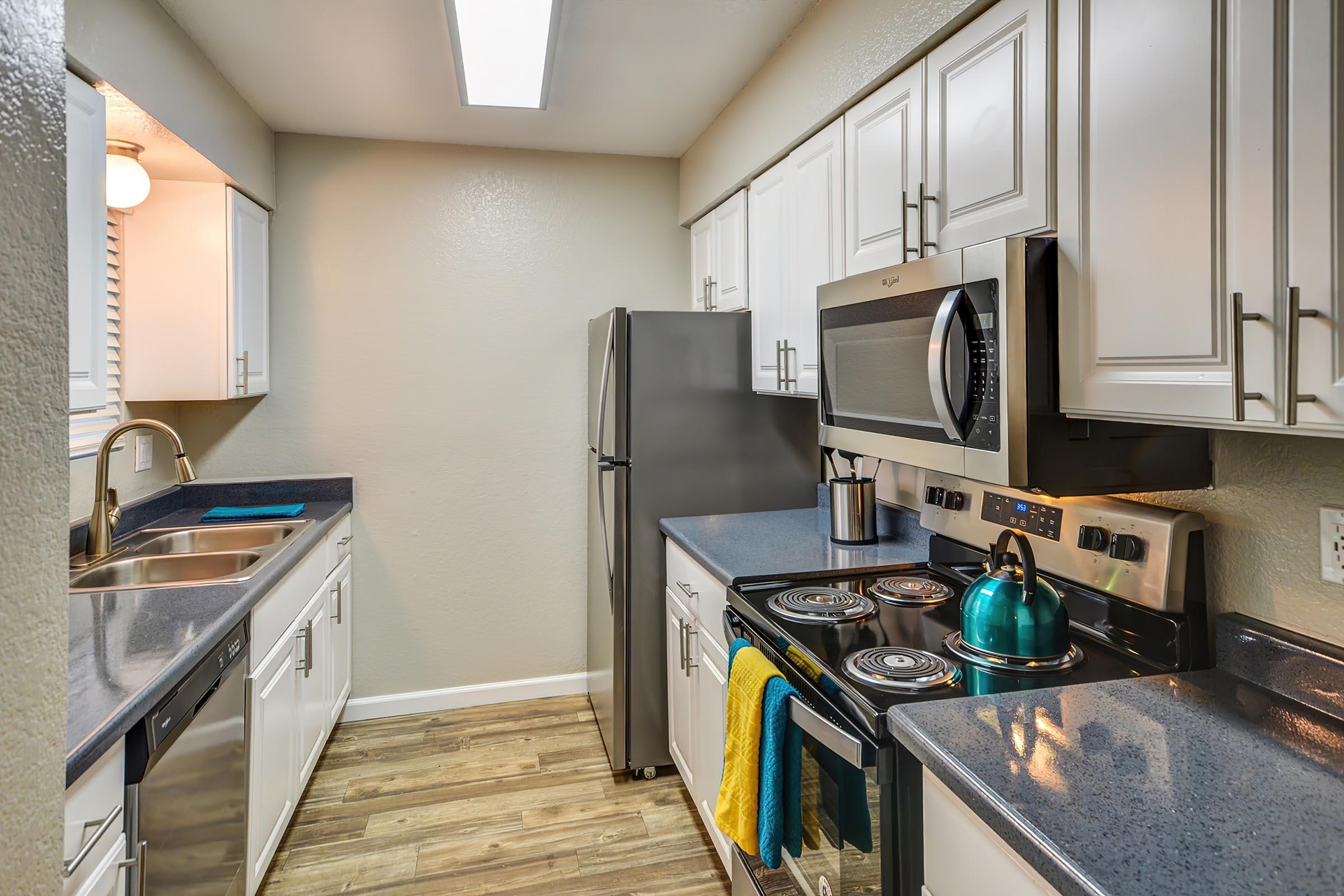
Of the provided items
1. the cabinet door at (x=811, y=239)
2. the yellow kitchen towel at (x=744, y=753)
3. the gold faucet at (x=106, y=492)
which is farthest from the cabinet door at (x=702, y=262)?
the gold faucet at (x=106, y=492)

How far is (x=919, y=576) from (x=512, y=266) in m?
2.19

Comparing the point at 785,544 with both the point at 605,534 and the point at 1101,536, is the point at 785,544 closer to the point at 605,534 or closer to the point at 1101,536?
the point at 605,534

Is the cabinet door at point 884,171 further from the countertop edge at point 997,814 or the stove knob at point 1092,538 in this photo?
the countertop edge at point 997,814

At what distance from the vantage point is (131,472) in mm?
2566

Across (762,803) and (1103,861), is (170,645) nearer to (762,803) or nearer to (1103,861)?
(762,803)

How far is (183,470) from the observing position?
6.37ft

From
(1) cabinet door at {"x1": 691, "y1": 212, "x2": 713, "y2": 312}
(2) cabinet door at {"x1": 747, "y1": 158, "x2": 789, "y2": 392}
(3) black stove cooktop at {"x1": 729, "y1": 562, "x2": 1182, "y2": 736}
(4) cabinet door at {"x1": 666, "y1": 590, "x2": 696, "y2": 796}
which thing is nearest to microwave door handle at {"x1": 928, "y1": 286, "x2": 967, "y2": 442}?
(3) black stove cooktop at {"x1": 729, "y1": 562, "x2": 1182, "y2": 736}

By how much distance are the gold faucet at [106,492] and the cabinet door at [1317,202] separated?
2.25 m

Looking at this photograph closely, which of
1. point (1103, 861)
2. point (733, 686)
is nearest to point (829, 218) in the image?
point (733, 686)

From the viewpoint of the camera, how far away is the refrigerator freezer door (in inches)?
103

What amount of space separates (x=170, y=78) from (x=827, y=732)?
2337 mm

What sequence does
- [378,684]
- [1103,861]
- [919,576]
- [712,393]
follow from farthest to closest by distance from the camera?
[378,684] < [712,393] < [919,576] < [1103,861]

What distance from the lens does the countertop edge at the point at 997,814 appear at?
771mm

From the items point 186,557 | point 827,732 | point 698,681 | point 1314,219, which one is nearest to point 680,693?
point 698,681
